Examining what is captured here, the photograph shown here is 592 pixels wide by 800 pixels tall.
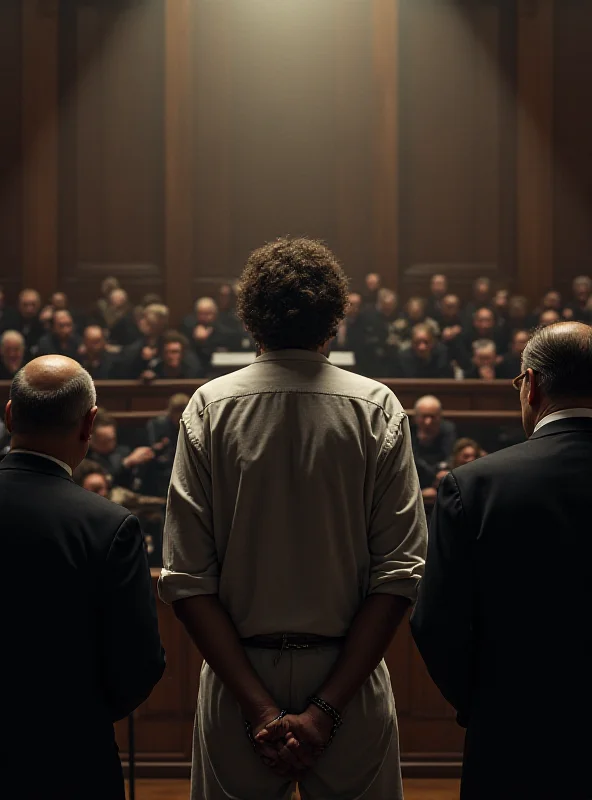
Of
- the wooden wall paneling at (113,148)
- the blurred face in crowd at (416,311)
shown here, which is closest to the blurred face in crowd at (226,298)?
the wooden wall paneling at (113,148)

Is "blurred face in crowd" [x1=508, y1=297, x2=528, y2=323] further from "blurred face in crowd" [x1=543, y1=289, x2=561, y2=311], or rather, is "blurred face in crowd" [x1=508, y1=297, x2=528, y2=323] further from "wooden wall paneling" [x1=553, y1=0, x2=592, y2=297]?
"wooden wall paneling" [x1=553, y1=0, x2=592, y2=297]

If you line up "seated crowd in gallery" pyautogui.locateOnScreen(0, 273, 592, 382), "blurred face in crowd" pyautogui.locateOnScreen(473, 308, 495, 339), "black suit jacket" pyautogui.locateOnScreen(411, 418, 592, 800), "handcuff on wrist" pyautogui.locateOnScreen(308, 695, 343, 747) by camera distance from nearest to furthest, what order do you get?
"black suit jacket" pyautogui.locateOnScreen(411, 418, 592, 800), "handcuff on wrist" pyautogui.locateOnScreen(308, 695, 343, 747), "seated crowd in gallery" pyautogui.locateOnScreen(0, 273, 592, 382), "blurred face in crowd" pyautogui.locateOnScreen(473, 308, 495, 339)

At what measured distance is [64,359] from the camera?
167 centimetres

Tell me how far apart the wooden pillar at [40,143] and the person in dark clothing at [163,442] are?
3.10 meters

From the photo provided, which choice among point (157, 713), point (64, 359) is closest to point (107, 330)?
point (157, 713)

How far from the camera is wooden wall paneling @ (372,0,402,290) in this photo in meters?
10.4

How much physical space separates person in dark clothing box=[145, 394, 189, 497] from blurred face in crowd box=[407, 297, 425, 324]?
2.72 m

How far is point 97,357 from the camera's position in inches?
345

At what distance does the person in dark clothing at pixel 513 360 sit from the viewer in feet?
28.9

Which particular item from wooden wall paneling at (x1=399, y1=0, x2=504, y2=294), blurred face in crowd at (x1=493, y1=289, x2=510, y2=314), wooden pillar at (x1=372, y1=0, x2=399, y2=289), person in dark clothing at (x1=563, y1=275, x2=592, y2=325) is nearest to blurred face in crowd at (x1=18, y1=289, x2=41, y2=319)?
wooden pillar at (x1=372, y1=0, x2=399, y2=289)

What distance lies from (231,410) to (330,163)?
9213mm

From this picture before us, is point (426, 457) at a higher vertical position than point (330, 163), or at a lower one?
lower

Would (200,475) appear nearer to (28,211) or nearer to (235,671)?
(235,671)

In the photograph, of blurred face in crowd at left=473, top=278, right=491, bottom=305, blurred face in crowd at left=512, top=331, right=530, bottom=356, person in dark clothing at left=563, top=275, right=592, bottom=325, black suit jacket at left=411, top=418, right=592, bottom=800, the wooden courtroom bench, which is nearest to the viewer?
black suit jacket at left=411, top=418, right=592, bottom=800
